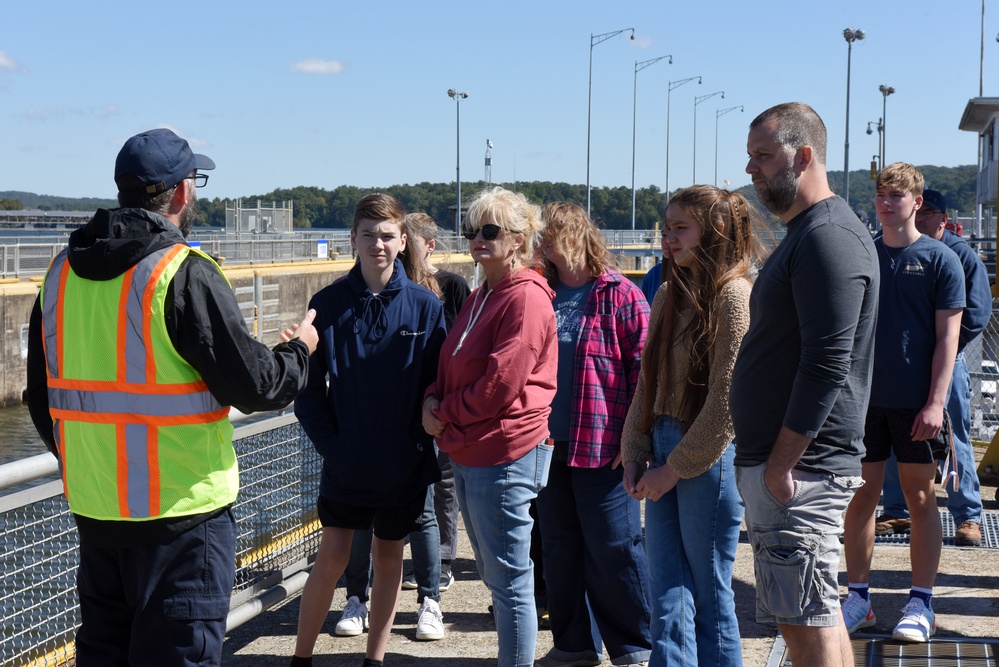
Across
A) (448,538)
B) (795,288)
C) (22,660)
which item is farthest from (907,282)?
(22,660)

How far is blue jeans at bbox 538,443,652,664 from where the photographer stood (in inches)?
171

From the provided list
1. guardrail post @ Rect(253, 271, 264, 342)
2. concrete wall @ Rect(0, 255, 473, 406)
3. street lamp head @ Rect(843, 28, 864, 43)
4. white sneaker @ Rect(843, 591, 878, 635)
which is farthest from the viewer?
street lamp head @ Rect(843, 28, 864, 43)

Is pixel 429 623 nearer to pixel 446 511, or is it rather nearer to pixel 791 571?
pixel 446 511

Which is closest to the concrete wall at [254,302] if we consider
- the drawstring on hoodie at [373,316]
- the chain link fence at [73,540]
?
the chain link fence at [73,540]

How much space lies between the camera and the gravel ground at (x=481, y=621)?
15.2 ft

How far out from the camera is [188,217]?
316 centimetres

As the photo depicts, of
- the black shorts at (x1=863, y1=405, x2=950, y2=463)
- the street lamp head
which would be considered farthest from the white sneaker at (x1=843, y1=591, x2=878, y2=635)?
the street lamp head

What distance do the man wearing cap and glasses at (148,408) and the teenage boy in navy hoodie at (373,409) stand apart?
105 centimetres

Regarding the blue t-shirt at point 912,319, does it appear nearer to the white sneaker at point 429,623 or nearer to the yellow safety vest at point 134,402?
the white sneaker at point 429,623

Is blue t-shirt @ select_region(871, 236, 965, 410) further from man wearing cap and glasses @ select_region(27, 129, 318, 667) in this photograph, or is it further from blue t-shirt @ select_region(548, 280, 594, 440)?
man wearing cap and glasses @ select_region(27, 129, 318, 667)

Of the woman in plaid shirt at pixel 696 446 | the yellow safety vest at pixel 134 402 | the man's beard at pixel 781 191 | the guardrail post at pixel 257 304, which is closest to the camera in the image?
the yellow safety vest at pixel 134 402

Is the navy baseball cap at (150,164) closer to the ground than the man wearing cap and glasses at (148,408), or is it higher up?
higher up

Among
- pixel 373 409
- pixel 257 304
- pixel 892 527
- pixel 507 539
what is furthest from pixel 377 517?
pixel 257 304

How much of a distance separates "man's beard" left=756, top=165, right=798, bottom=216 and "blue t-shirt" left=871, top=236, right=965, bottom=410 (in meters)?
1.78
